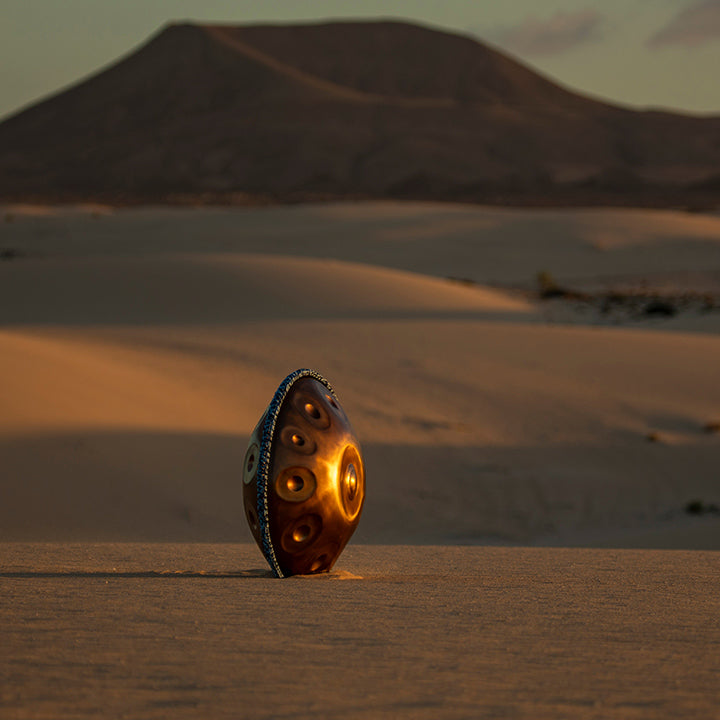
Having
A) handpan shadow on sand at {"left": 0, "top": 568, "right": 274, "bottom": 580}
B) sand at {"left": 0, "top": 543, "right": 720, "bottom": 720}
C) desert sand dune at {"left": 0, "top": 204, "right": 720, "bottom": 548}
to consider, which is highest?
sand at {"left": 0, "top": 543, "right": 720, "bottom": 720}

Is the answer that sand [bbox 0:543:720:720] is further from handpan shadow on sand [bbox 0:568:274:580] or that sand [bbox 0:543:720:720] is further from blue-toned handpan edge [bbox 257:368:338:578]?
blue-toned handpan edge [bbox 257:368:338:578]

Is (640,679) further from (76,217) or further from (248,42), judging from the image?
(248,42)

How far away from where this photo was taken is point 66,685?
391 cm

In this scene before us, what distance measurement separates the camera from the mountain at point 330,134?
89.5 metres

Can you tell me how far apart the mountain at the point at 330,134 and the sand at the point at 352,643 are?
6414 centimetres

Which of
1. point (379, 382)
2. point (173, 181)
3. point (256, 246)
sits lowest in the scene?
point (173, 181)

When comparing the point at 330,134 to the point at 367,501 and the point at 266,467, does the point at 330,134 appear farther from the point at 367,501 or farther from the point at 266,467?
the point at 266,467

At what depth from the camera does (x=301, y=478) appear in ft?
20.2

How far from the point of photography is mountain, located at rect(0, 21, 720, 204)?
89.5 m

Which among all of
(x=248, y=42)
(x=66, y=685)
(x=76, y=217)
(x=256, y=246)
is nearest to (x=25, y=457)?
(x=66, y=685)

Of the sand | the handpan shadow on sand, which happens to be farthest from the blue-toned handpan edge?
the handpan shadow on sand

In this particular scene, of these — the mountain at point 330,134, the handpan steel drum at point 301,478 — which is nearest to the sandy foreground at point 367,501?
the handpan steel drum at point 301,478

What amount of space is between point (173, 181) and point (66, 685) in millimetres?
91823

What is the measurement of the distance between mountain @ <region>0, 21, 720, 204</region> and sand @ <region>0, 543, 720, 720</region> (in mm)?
64135
